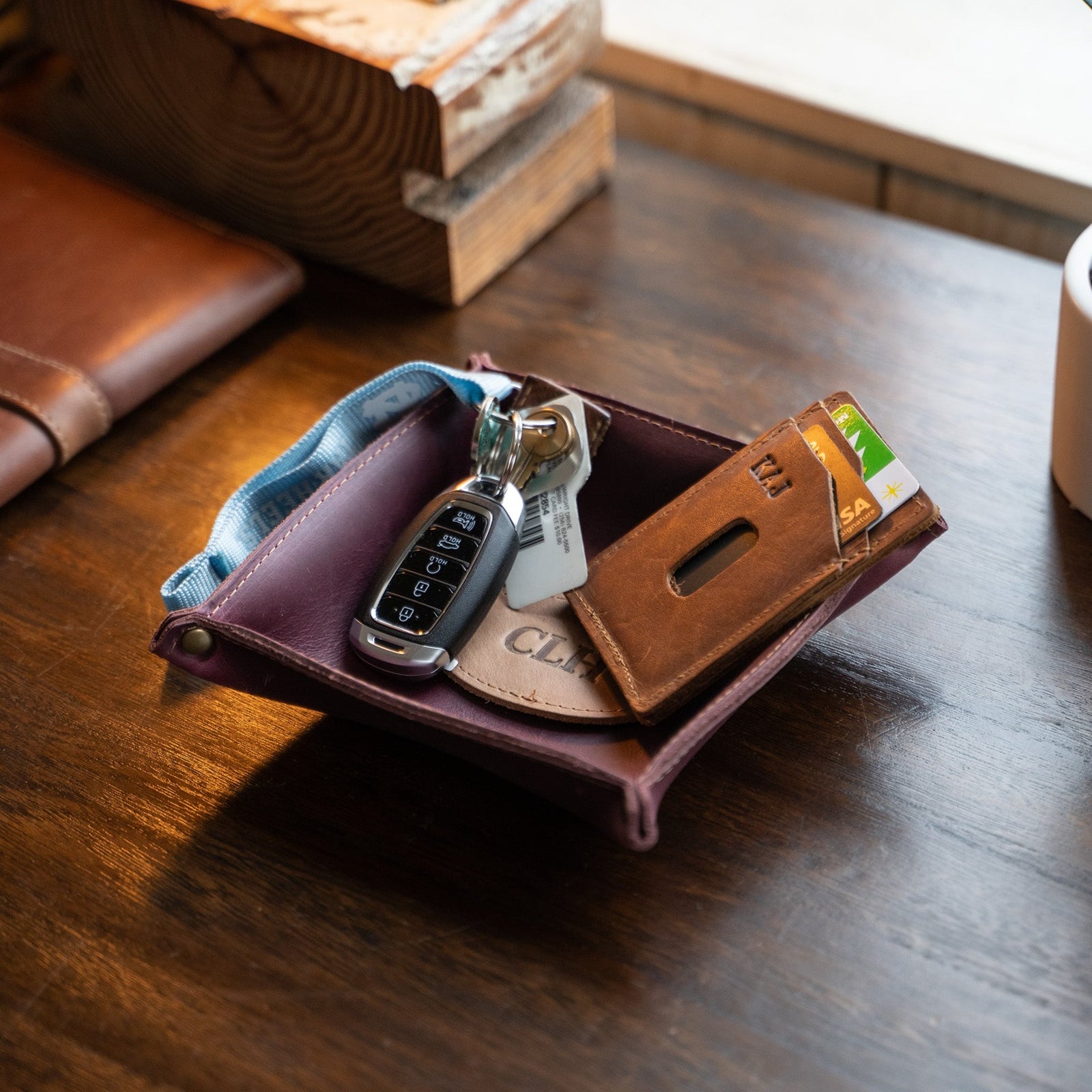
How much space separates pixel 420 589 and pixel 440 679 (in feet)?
0.14

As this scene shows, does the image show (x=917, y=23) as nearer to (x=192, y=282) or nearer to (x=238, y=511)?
(x=192, y=282)

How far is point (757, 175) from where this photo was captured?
1059mm

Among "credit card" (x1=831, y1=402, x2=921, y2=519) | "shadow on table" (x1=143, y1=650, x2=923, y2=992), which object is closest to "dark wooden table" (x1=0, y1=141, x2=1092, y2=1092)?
"shadow on table" (x1=143, y1=650, x2=923, y2=992)

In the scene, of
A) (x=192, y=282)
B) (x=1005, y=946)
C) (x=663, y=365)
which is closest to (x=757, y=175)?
(x=663, y=365)

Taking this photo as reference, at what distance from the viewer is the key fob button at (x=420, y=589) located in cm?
52

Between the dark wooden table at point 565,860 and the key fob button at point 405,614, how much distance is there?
64 mm

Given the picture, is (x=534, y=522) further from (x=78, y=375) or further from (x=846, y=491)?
(x=78, y=375)

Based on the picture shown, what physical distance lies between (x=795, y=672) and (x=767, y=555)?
0.09 metres

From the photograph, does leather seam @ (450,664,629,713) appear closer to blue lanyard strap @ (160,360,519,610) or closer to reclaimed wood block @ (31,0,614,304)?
blue lanyard strap @ (160,360,519,610)

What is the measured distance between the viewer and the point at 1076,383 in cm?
59

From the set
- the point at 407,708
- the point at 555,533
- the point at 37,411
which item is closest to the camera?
the point at 407,708

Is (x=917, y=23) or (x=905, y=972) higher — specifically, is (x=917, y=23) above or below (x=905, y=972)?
above

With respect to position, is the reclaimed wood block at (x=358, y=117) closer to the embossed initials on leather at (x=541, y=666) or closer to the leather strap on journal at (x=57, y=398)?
the leather strap on journal at (x=57, y=398)

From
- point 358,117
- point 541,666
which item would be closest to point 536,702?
point 541,666
